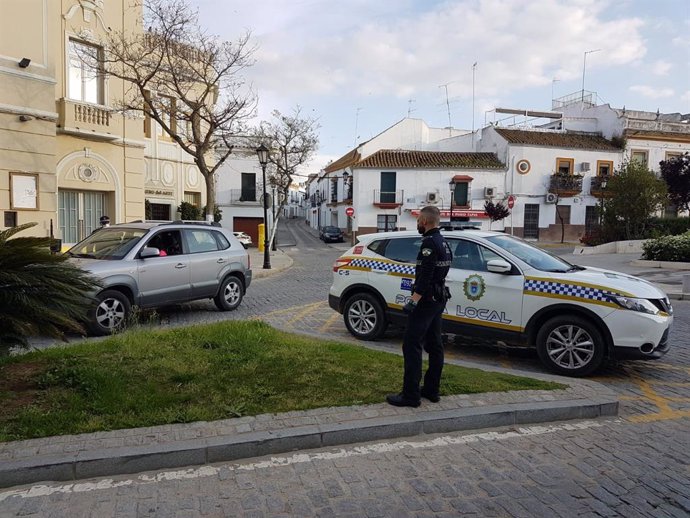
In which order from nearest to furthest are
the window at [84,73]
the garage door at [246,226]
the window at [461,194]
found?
1. the window at [84,73]
2. the garage door at [246,226]
3. the window at [461,194]

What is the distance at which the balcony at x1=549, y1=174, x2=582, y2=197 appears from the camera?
42.1 m

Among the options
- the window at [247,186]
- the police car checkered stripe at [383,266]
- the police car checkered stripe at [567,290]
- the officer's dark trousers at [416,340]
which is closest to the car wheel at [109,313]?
the police car checkered stripe at [383,266]

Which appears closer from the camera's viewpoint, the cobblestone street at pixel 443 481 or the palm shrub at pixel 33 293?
the cobblestone street at pixel 443 481

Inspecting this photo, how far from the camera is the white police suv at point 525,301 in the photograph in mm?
5934

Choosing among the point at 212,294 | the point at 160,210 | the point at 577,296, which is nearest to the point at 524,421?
the point at 577,296

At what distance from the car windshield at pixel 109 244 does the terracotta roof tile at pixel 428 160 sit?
3349cm

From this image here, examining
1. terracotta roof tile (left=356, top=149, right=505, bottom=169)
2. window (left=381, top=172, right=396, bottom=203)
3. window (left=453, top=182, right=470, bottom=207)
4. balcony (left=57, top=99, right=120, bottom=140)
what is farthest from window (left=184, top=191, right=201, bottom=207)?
window (left=453, top=182, right=470, bottom=207)

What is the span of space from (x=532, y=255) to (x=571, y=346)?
1.38 metres

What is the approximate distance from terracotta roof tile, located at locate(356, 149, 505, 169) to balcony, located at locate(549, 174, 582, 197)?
4336 mm

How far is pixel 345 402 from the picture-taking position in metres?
4.71

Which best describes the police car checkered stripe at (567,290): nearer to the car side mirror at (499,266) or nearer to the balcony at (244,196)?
the car side mirror at (499,266)

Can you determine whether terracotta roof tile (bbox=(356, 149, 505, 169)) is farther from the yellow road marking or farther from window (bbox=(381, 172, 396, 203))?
the yellow road marking

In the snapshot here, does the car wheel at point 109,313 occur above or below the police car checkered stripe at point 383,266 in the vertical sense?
below

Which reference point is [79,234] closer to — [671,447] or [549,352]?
[549,352]
